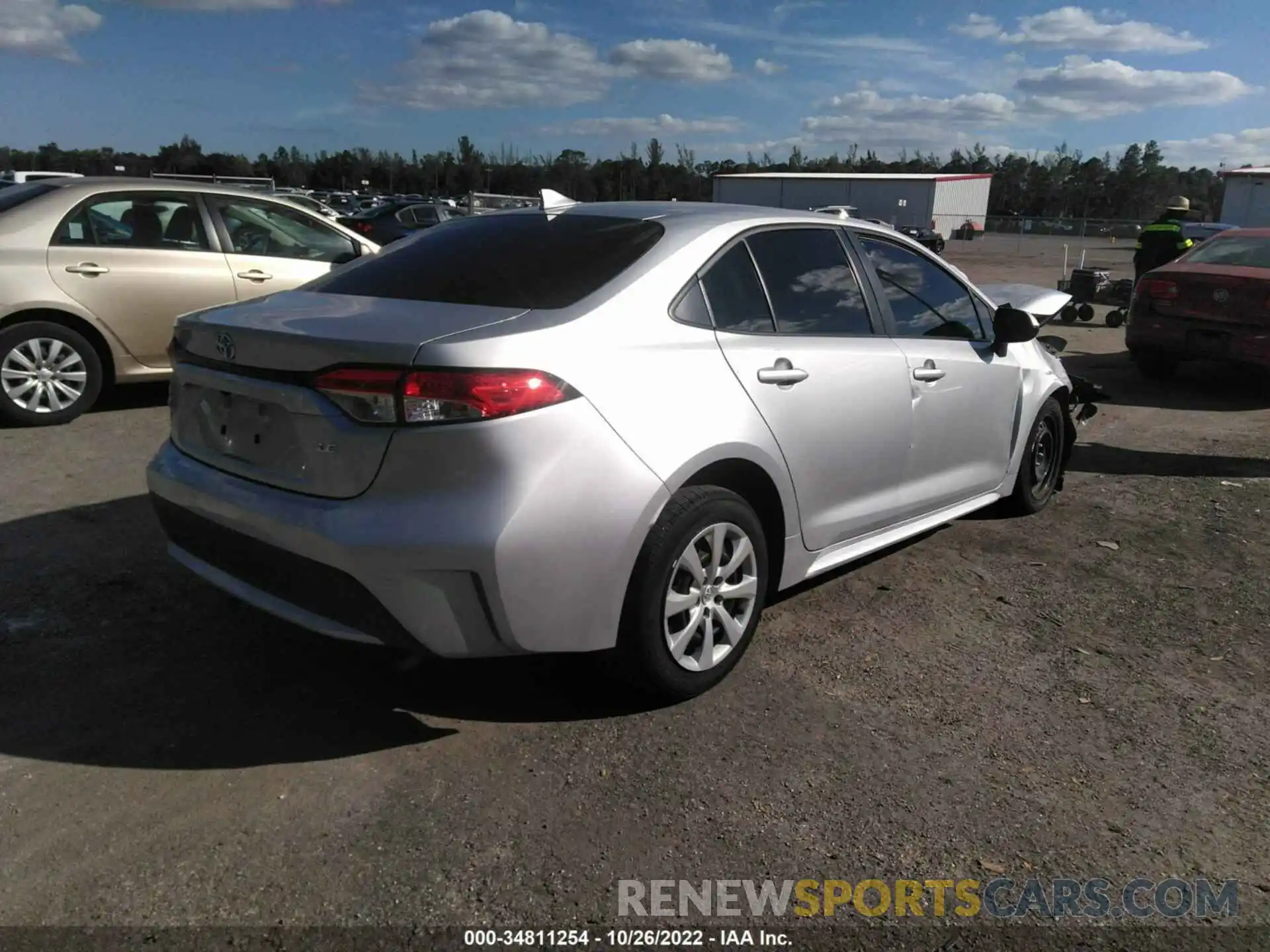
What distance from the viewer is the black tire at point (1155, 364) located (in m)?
9.77

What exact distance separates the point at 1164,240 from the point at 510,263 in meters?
A: 11.3

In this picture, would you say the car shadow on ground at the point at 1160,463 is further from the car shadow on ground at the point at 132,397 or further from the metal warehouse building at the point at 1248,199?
the metal warehouse building at the point at 1248,199

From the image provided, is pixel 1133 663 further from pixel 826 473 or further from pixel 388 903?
pixel 388 903

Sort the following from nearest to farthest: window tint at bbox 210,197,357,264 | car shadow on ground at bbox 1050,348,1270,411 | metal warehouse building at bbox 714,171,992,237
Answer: window tint at bbox 210,197,357,264, car shadow on ground at bbox 1050,348,1270,411, metal warehouse building at bbox 714,171,992,237

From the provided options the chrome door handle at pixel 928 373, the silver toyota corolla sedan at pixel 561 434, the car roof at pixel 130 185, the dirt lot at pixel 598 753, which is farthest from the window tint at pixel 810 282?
the car roof at pixel 130 185

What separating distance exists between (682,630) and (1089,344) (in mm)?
11638

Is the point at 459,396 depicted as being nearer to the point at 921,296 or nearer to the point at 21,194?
the point at 921,296

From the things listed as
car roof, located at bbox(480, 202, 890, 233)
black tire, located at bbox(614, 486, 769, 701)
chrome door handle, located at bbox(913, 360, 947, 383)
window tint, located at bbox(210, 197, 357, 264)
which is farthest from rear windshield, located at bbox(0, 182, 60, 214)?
chrome door handle, located at bbox(913, 360, 947, 383)

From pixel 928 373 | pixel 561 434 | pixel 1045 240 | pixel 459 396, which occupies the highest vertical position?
pixel 459 396

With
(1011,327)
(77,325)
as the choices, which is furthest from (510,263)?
(77,325)

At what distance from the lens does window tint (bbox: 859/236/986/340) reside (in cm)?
420

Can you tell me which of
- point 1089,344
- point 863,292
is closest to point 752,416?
point 863,292

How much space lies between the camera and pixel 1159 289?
9320 mm

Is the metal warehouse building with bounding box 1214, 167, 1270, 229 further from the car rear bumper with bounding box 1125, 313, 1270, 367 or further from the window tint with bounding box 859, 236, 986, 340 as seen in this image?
the window tint with bounding box 859, 236, 986, 340
